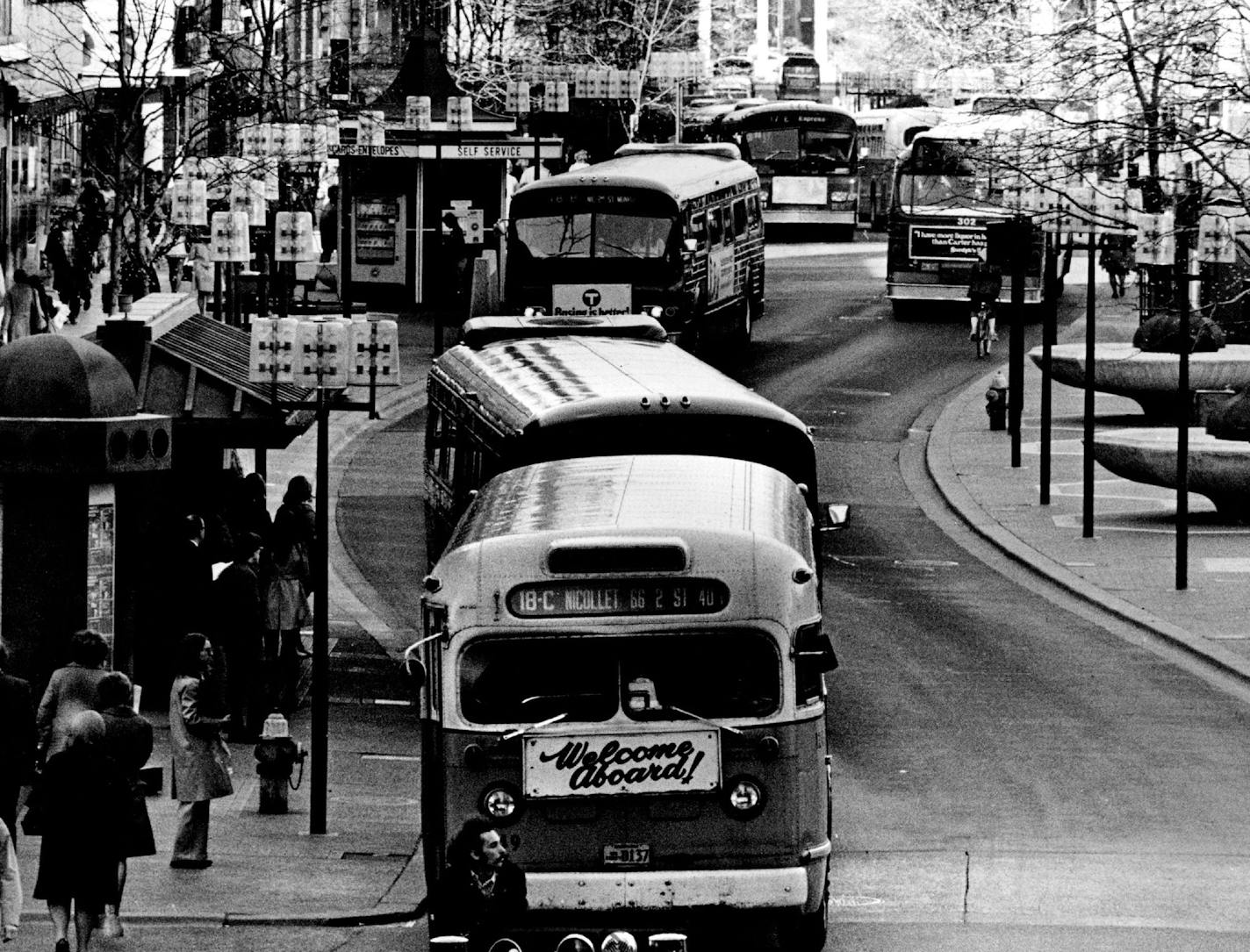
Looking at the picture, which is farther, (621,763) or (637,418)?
(637,418)

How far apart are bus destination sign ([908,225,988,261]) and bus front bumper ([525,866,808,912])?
3990cm

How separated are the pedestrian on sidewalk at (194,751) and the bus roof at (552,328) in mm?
8276

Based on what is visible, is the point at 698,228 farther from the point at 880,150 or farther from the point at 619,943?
the point at 880,150

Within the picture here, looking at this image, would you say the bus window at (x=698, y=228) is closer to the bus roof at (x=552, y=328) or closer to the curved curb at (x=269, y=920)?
the bus roof at (x=552, y=328)

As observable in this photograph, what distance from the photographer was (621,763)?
569 inches

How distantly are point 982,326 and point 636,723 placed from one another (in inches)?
1379

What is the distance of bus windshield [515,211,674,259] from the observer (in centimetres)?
4359

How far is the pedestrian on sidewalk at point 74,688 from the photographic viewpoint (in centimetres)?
1661

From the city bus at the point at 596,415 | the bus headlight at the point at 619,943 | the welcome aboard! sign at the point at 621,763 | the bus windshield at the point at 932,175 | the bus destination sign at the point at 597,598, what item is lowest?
the bus headlight at the point at 619,943

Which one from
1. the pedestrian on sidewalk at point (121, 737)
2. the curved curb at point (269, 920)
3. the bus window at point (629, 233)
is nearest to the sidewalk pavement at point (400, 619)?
the curved curb at point (269, 920)

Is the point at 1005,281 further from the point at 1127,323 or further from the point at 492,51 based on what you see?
the point at 492,51

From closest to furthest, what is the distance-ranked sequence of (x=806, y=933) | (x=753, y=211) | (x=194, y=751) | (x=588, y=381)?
(x=806, y=933) → (x=194, y=751) → (x=588, y=381) → (x=753, y=211)

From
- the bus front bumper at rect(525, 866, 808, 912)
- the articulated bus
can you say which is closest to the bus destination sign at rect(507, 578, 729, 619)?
the bus front bumper at rect(525, 866, 808, 912)

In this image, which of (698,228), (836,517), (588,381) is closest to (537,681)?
(836,517)
